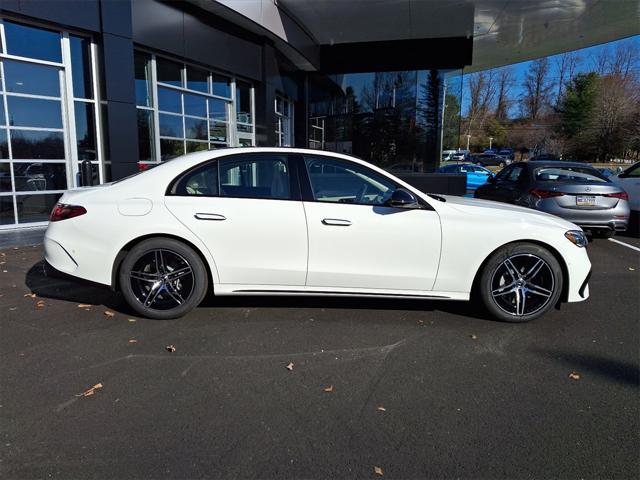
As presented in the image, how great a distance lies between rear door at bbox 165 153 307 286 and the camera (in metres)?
4.12

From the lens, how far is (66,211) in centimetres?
425

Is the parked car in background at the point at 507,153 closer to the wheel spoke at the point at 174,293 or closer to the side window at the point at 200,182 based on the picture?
the side window at the point at 200,182

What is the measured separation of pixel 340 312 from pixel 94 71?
7771mm

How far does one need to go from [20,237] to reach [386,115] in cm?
1457

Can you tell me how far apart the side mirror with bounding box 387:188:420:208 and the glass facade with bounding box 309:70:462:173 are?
15.3 meters

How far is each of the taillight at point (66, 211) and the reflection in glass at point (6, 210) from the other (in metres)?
5.47

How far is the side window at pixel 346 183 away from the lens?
13.9ft

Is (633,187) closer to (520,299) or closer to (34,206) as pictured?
(520,299)

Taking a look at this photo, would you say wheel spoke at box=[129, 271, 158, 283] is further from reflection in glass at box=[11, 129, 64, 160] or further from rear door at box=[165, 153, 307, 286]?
reflection in glass at box=[11, 129, 64, 160]

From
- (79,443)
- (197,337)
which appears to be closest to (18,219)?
(197,337)

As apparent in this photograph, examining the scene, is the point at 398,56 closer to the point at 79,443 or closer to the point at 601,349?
the point at 601,349

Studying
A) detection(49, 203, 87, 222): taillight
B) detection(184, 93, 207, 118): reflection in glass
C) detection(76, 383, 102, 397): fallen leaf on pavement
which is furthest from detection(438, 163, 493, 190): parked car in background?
detection(76, 383, 102, 397): fallen leaf on pavement

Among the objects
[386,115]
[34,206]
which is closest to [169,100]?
[34,206]

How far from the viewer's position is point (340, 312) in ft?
14.9
